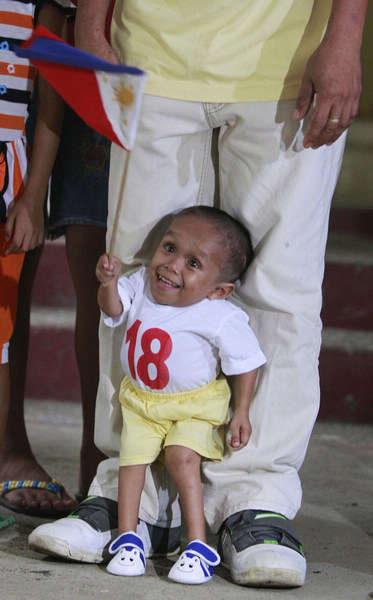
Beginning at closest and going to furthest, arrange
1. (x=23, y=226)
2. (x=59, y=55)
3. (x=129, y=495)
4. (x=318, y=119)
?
(x=59, y=55) → (x=318, y=119) → (x=129, y=495) → (x=23, y=226)

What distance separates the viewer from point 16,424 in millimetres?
2441

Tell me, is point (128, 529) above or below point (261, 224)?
below

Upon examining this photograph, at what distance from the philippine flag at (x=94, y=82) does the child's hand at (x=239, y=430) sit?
576 mm

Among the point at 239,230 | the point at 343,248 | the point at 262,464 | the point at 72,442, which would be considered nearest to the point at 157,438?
the point at 262,464

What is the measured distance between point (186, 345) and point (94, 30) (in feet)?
2.10

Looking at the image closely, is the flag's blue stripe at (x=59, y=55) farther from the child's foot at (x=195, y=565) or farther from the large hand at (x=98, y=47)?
the child's foot at (x=195, y=565)

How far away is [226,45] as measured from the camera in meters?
1.83

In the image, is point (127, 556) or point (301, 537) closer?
point (127, 556)

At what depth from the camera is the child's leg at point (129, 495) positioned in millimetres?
1884

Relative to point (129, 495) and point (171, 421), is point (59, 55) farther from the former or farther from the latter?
point (129, 495)

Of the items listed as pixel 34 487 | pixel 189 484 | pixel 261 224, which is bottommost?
pixel 34 487

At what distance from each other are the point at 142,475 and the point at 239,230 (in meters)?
0.51

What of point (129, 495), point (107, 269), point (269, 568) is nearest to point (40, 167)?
point (107, 269)

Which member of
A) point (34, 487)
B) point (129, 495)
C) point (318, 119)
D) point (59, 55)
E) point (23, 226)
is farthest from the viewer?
point (34, 487)
